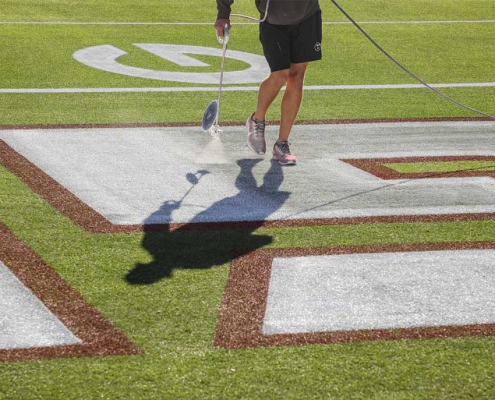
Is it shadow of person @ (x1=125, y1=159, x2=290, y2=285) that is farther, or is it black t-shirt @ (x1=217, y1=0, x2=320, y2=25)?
black t-shirt @ (x1=217, y1=0, x2=320, y2=25)

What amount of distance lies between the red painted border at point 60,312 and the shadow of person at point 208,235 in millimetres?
345

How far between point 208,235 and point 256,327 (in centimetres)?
129

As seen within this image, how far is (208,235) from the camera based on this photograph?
5227 millimetres

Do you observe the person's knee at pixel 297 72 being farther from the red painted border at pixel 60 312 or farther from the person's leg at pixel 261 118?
the red painted border at pixel 60 312

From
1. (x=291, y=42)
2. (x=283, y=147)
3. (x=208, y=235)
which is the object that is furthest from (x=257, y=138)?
(x=208, y=235)

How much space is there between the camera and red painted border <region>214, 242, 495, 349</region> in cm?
389

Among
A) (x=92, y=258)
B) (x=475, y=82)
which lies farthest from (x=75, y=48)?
(x=92, y=258)

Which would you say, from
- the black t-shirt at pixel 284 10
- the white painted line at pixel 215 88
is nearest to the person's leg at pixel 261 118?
the black t-shirt at pixel 284 10

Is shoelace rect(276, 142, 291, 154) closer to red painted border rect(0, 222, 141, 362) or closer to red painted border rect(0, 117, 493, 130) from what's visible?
red painted border rect(0, 117, 493, 130)

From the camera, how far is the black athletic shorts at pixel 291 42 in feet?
22.0

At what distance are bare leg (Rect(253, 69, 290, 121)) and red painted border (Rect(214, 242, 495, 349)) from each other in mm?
2226

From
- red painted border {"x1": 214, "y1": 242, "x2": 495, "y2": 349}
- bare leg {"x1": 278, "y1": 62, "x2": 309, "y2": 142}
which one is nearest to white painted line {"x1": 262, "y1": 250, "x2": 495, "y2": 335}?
red painted border {"x1": 214, "y1": 242, "x2": 495, "y2": 349}

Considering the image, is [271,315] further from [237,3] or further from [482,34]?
[237,3]

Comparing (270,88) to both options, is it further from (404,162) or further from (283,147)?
(404,162)
